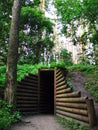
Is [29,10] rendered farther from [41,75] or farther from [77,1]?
[41,75]

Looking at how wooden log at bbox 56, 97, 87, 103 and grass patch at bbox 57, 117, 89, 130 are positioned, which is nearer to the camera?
grass patch at bbox 57, 117, 89, 130

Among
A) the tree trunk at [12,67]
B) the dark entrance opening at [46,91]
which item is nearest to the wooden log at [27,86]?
the dark entrance opening at [46,91]

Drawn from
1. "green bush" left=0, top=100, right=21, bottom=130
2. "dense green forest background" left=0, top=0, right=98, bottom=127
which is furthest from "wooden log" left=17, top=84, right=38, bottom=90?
"green bush" left=0, top=100, right=21, bottom=130

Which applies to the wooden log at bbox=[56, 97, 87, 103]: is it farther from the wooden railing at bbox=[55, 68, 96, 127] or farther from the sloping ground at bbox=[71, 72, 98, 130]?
the sloping ground at bbox=[71, 72, 98, 130]

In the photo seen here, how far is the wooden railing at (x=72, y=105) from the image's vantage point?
29.3 ft

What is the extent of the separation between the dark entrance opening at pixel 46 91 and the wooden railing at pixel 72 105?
63.2 inches

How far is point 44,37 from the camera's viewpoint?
24.0 m

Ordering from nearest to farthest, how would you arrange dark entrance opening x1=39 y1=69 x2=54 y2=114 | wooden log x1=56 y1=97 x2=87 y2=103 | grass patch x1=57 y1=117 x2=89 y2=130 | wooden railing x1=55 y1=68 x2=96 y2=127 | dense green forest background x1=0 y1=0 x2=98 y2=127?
wooden railing x1=55 y1=68 x2=96 y2=127, grass patch x1=57 y1=117 x2=89 y2=130, wooden log x1=56 y1=97 x2=87 y2=103, dark entrance opening x1=39 y1=69 x2=54 y2=114, dense green forest background x1=0 y1=0 x2=98 y2=127

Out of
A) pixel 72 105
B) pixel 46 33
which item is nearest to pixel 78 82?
pixel 72 105

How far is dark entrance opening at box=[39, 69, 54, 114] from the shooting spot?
15802 mm

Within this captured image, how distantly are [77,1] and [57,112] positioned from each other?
943cm

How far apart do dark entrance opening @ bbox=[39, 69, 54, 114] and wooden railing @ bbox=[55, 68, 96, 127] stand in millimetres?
1604

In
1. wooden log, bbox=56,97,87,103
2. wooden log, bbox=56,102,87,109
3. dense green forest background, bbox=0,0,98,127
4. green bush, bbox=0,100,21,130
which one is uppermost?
dense green forest background, bbox=0,0,98,127

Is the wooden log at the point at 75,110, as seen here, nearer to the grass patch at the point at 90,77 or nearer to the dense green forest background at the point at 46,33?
the grass patch at the point at 90,77
